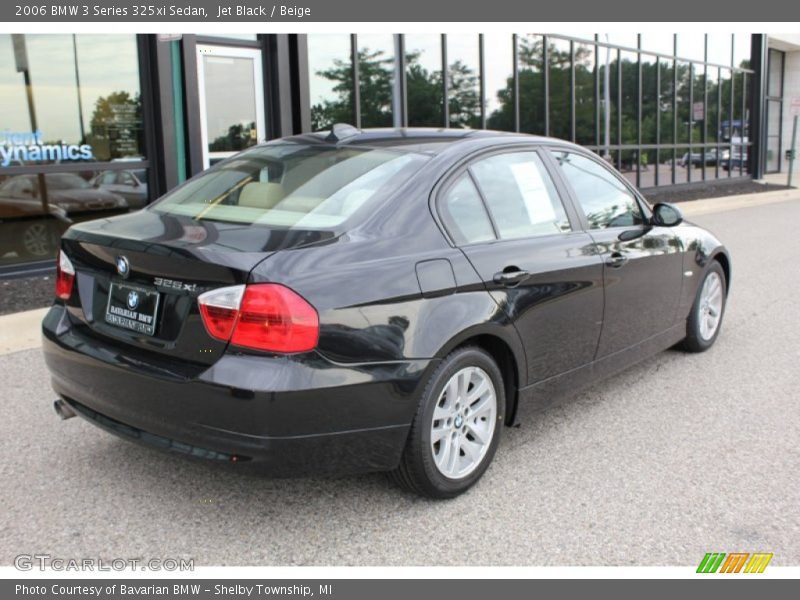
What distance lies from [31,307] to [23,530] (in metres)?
4.41

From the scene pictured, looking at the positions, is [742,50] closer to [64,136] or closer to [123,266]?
[64,136]

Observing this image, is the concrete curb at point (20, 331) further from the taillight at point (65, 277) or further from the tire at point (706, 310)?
the tire at point (706, 310)

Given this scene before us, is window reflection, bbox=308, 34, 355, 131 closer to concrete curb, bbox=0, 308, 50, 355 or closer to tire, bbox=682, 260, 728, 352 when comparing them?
concrete curb, bbox=0, 308, 50, 355

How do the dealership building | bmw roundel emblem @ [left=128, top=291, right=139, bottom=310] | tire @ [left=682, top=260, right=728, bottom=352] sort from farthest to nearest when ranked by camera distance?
the dealership building < tire @ [left=682, top=260, right=728, bottom=352] < bmw roundel emblem @ [left=128, top=291, right=139, bottom=310]

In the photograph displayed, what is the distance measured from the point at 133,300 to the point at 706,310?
4305 mm

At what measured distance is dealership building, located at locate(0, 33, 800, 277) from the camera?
29.1 feet

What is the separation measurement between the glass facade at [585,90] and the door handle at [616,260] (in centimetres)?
819

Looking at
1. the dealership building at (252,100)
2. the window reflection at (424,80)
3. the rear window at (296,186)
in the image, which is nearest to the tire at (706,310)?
the rear window at (296,186)

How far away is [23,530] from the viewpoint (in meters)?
3.30

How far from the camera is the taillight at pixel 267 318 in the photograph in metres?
2.97

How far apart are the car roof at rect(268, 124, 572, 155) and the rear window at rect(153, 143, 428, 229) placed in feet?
0.29

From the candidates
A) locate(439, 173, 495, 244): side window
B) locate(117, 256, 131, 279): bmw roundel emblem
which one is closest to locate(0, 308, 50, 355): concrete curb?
locate(117, 256, 131, 279): bmw roundel emblem

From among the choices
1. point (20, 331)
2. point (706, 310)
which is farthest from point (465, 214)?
point (20, 331)
